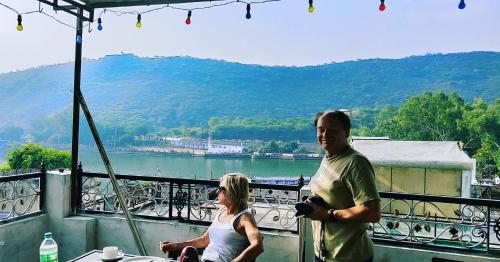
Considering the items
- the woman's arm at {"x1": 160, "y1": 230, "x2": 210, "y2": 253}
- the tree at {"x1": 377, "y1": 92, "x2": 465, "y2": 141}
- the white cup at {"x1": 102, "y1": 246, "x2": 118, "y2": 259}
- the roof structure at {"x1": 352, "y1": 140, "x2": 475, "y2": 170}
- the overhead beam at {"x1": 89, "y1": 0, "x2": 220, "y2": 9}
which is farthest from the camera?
the tree at {"x1": 377, "y1": 92, "x2": 465, "y2": 141}

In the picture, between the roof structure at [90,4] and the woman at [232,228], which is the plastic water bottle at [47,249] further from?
the roof structure at [90,4]

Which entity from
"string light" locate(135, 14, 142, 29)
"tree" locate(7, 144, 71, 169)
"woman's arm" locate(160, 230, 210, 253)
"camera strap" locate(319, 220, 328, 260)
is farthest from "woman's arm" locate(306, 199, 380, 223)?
"tree" locate(7, 144, 71, 169)

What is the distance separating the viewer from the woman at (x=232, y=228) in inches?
92.5

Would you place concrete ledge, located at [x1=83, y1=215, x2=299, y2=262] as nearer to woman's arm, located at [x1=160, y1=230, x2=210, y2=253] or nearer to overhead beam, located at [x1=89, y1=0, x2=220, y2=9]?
woman's arm, located at [x1=160, y1=230, x2=210, y2=253]

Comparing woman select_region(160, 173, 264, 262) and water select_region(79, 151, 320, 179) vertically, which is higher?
woman select_region(160, 173, 264, 262)

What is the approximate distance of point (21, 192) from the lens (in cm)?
402

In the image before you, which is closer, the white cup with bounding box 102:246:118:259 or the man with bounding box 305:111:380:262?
the man with bounding box 305:111:380:262

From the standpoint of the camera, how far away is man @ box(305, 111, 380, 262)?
1887mm

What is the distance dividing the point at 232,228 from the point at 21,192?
276 cm

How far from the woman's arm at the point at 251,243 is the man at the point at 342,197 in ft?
1.07

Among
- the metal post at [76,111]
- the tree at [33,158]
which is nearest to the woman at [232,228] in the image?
the metal post at [76,111]

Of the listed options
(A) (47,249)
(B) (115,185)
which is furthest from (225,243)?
(B) (115,185)

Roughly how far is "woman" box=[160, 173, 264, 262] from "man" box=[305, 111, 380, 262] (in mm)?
433

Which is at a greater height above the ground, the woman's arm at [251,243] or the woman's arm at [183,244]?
the woman's arm at [251,243]
